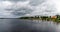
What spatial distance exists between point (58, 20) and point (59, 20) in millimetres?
715

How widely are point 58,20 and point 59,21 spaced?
922mm

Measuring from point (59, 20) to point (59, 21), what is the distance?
49.8 inches

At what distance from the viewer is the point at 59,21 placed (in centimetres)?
6656

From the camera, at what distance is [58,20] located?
66.1 meters

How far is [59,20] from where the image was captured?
65.4 m
